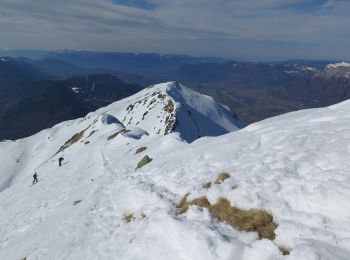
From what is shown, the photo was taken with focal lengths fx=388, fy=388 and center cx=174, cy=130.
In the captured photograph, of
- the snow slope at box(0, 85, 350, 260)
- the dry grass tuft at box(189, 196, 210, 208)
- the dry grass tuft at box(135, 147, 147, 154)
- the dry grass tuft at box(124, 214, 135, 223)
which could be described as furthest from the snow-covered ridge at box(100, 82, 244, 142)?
the dry grass tuft at box(189, 196, 210, 208)

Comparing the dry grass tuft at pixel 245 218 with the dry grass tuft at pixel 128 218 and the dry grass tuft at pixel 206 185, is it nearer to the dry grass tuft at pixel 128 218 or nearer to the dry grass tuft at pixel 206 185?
the dry grass tuft at pixel 206 185

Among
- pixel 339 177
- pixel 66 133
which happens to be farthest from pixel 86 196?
pixel 66 133

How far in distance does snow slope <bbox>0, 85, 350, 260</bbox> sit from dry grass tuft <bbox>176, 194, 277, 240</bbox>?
0.32 meters

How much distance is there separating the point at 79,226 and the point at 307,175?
14.1 meters

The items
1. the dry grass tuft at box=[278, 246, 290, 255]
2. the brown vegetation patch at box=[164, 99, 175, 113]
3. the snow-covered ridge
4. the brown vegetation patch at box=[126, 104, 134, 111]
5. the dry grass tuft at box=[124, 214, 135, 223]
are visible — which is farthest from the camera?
the brown vegetation patch at box=[126, 104, 134, 111]

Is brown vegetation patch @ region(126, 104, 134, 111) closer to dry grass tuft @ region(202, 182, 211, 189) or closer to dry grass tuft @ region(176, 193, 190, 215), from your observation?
dry grass tuft @ region(202, 182, 211, 189)

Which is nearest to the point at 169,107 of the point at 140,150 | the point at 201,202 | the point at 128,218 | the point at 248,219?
the point at 140,150

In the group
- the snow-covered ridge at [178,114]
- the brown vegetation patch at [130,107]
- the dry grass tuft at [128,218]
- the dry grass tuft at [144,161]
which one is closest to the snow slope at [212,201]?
the dry grass tuft at [128,218]

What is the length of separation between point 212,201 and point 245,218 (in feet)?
9.18

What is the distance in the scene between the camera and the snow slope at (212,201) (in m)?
15.0

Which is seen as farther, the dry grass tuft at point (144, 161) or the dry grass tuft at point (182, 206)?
the dry grass tuft at point (144, 161)

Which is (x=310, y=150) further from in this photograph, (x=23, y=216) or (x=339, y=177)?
(x=23, y=216)

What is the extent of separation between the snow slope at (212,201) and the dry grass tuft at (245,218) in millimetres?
316

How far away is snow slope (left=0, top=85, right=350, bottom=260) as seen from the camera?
15.0 metres
